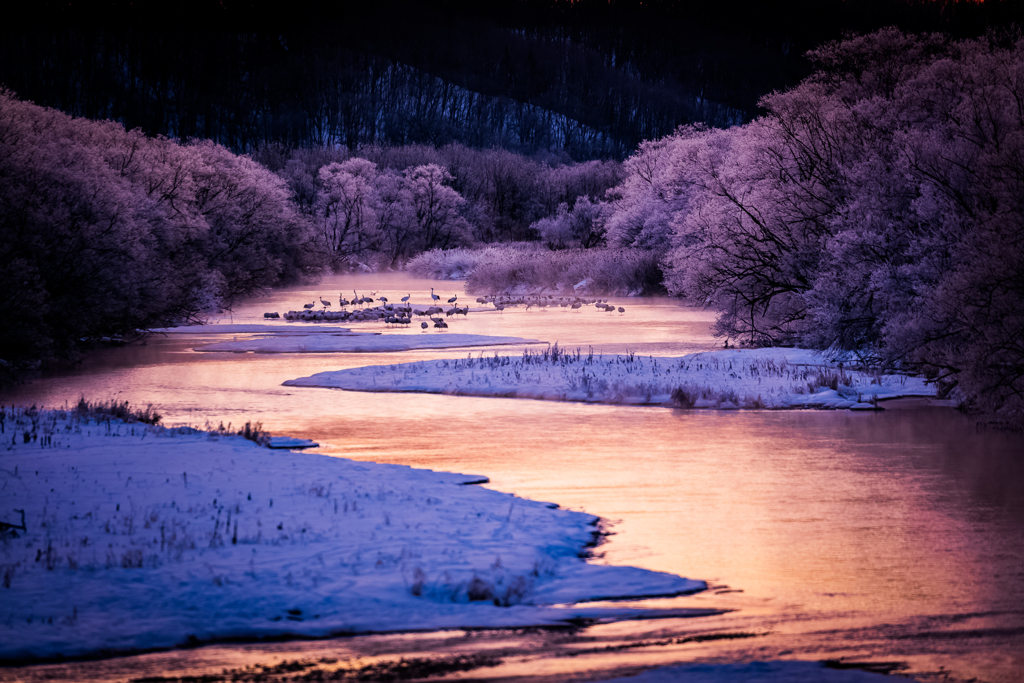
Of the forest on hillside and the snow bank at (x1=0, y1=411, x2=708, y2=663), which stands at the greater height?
the forest on hillside

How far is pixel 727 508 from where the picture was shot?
1448 centimetres

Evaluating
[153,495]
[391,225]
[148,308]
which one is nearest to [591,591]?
[153,495]

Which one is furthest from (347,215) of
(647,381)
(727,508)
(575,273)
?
(727,508)

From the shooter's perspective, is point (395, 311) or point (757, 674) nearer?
point (757, 674)

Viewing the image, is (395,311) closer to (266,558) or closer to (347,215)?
(266,558)

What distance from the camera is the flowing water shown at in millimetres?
8781

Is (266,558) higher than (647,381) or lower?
lower

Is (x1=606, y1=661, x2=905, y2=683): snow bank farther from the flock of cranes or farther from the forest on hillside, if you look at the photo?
the flock of cranes

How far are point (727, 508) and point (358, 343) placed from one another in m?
28.5

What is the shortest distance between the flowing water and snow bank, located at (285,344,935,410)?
104 cm

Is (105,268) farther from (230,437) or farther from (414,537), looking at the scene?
(414,537)

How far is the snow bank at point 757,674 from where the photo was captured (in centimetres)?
808

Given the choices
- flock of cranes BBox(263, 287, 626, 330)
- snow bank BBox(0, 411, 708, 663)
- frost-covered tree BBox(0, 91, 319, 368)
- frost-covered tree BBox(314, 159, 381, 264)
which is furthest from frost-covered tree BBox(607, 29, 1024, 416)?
frost-covered tree BBox(314, 159, 381, 264)

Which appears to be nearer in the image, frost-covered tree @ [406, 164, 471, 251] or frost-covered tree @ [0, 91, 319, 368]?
frost-covered tree @ [0, 91, 319, 368]
